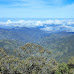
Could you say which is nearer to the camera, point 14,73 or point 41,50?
point 14,73

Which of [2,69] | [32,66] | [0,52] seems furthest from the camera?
[0,52]

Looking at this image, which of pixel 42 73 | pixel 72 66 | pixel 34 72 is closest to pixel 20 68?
pixel 34 72

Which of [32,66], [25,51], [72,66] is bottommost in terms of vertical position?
[72,66]

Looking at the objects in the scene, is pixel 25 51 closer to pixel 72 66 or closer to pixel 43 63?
pixel 43 63

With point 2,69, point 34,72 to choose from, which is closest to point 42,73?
point 34,72

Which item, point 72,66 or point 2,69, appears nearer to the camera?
point 2,69

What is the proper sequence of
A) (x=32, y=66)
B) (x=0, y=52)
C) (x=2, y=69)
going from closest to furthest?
(x=2, y=69) → (x=32, y=66) → (x=0, y=52)

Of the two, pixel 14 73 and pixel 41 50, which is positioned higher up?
pixel 41 50

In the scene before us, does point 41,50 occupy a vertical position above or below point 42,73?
above

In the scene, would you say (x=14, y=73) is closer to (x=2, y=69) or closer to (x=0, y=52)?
(x=2, y=69)
